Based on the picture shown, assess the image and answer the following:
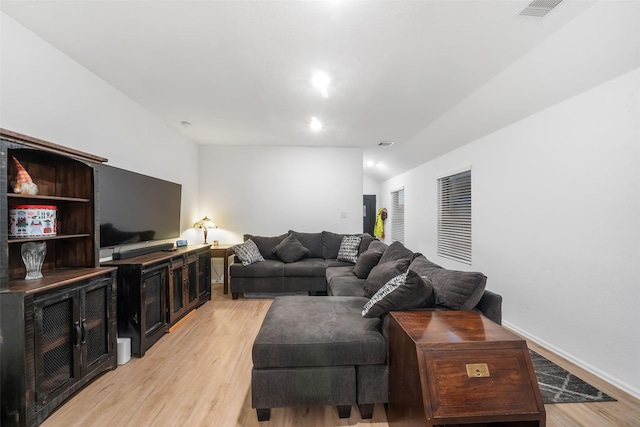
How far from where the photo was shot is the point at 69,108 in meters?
2.32

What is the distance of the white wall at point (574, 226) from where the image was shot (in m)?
1.92

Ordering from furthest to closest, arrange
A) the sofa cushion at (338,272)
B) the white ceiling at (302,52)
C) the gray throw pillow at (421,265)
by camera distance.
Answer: the sofa cushion at (338,272), the gray throw pillow at (421,265), the white ceiling at (302,52)

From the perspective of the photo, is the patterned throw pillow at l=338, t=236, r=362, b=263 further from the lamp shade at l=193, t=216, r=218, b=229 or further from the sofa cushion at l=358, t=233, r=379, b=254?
the lamp shade at l=193, t=216, r=218, b=229

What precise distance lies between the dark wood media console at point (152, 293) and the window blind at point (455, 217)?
12.6 ft

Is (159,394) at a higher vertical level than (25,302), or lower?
lower

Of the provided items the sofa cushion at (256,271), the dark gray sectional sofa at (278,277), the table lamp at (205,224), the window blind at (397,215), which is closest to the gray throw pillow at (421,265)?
the dark gray sectional sofa at (278,277)

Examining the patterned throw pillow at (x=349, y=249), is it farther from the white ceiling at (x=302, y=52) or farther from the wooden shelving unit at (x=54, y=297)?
the wooden shelving unit at (x=54, y=297)

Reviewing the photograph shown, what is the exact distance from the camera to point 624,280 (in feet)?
6.36

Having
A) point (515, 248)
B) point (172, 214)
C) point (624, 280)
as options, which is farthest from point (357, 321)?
point (172, 214)

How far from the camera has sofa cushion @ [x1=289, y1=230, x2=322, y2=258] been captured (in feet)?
15.6

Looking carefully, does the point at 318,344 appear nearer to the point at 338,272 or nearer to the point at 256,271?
the point at 338,272

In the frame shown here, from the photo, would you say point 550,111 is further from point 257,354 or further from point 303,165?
point 303,165

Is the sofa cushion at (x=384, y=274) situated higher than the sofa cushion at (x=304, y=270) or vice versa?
the sofa cushion at (x=384, y=274)

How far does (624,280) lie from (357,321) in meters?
1.97
